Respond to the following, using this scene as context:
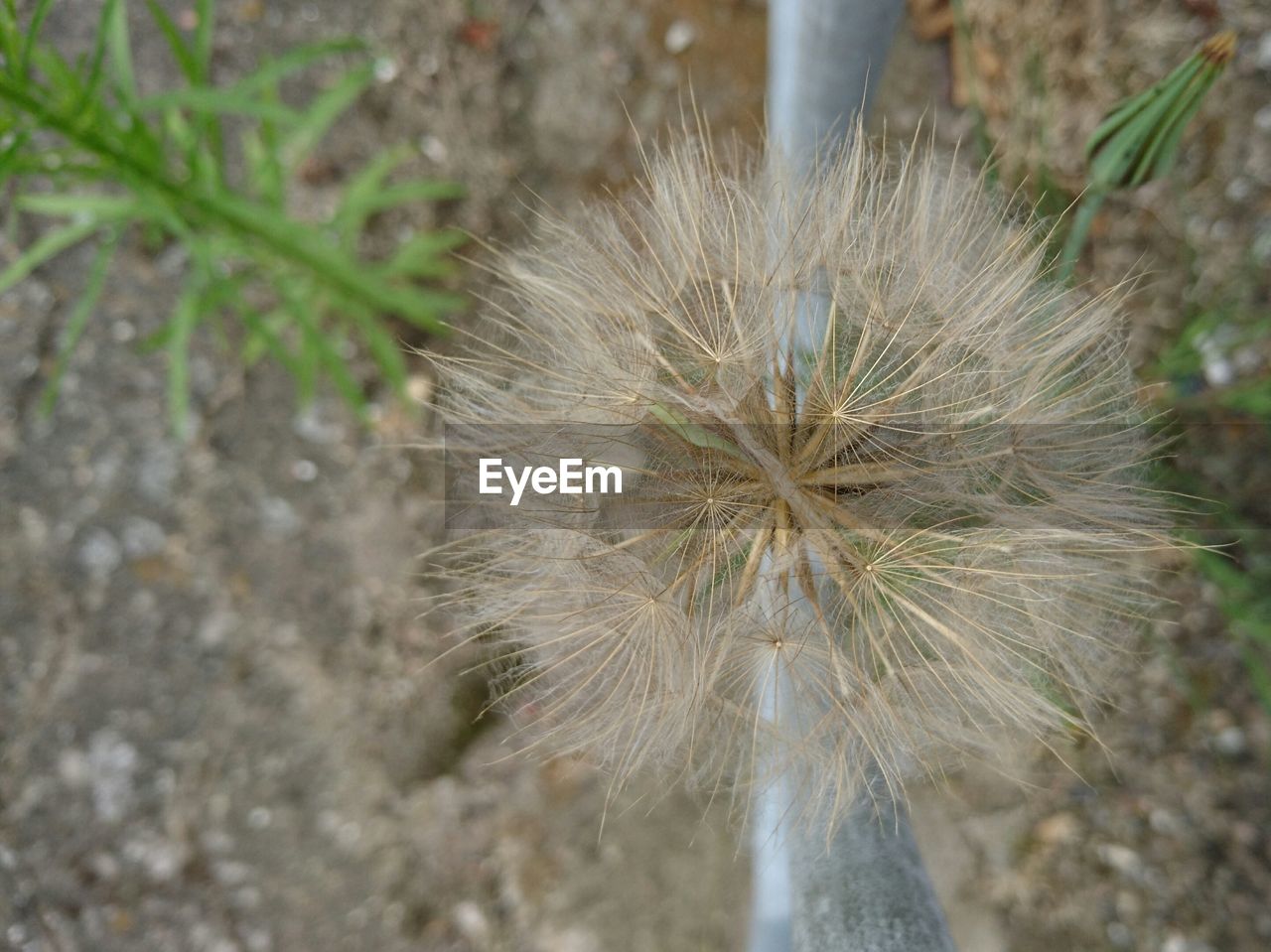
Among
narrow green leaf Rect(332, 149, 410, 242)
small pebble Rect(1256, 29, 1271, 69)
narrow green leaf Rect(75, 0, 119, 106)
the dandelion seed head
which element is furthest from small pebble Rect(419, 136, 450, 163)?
small pebble Rect(1256, 29, 1271, 69)

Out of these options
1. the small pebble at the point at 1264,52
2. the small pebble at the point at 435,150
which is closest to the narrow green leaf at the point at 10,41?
the small pebble at the point at 435,150

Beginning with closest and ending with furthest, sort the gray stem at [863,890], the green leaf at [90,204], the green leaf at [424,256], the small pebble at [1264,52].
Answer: the gray stem at [863,890] → the green leaf at [90,204] → the small pebble at [1264,52] → the green leaf at [424,256]

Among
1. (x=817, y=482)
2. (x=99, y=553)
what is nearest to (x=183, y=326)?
(x=99, y=553)

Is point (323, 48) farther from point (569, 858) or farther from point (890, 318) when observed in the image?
point (569, 858)

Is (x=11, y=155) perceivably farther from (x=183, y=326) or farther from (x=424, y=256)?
(x=424, y=256)

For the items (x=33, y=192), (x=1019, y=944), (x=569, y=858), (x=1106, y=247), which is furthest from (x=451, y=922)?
(x=1106, y=247)

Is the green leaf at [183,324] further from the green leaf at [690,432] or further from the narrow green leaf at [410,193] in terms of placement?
the green leaf at [690,432]
